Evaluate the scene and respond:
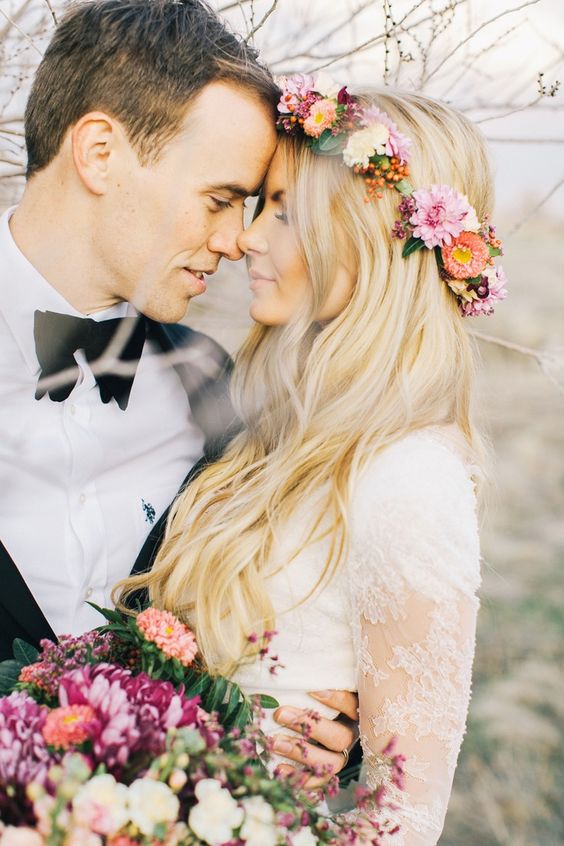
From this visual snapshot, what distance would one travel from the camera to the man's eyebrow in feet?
6.66

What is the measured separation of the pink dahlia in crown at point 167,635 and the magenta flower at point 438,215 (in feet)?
3.34

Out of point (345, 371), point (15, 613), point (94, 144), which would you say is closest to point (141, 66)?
point (94, 144)

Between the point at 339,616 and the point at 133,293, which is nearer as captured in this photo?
the point at 339,616

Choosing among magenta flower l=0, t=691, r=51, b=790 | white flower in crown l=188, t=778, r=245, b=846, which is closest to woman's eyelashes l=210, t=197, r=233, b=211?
magenta flower l=0, t=691, r=51, b=790

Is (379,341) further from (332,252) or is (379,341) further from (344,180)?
(344,180)

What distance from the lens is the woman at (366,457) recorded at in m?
1.64

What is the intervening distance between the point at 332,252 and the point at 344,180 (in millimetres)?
170

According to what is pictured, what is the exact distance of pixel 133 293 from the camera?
2.21 meters

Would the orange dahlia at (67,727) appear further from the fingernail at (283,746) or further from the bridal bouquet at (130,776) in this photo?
the fingernail at (283,746)

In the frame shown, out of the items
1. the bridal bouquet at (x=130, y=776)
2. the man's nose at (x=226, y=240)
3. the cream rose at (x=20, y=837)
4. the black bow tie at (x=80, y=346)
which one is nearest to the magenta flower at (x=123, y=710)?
the bridal bouquet at (x=130, y=776)

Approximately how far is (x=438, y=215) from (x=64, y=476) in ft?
3.82

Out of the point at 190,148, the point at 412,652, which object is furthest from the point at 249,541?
the point at 190,148

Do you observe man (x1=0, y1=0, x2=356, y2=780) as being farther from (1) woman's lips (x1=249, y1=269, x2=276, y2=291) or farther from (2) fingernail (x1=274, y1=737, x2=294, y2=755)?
(2) fingernail (x1=274, y1=737, x2=294, y2=755)

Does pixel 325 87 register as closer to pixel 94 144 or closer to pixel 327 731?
pixel 94 144
